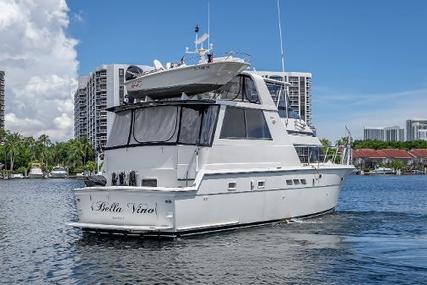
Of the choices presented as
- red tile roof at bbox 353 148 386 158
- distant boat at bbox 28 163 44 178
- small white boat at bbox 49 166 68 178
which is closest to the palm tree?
distant boat at bbox 28 163 44 178

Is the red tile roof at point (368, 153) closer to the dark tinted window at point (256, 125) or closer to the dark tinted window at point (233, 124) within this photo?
the dark tinted window at point (256, 125)

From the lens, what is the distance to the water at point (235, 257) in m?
14.1

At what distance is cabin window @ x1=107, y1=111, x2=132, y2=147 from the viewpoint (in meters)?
21.9

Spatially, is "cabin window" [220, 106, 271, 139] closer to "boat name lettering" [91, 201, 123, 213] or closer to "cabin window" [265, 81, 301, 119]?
"cabin window" [265, 81, 301, 119]

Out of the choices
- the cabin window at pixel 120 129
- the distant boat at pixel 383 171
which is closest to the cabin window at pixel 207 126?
the cabin window at pixel 120 129

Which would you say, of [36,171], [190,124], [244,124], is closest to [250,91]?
[244,124]

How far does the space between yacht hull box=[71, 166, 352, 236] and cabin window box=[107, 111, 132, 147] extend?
2.92m

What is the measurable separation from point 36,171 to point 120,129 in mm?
133696

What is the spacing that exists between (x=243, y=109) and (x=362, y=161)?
17452cm

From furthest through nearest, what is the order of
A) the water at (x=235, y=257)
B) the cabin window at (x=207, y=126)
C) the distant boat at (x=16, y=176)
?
the distant boat at (x=16, y=176)
the cabin window at (x=207, y=126)
the water at (x=235, y=257)

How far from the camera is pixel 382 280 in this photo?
13.7m

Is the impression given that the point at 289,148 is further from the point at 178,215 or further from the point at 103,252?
the point at 103,252

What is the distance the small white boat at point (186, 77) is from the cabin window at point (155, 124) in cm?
89

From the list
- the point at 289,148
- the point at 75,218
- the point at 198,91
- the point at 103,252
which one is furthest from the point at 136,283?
the point at 75,218
